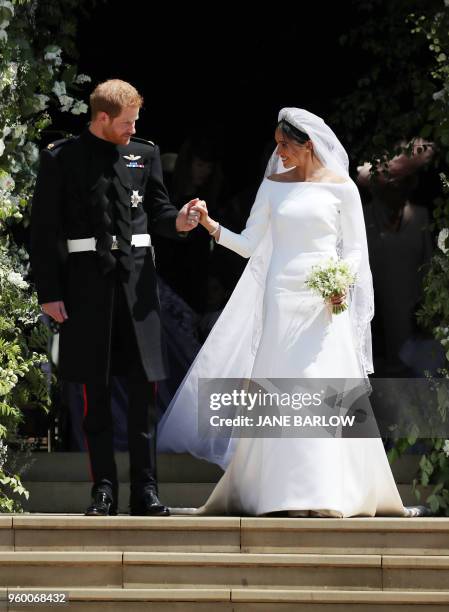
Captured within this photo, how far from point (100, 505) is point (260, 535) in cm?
77

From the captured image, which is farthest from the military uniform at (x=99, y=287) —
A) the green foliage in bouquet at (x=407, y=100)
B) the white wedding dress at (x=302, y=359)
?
the green foliage in bouquet at (x=407, y=100)

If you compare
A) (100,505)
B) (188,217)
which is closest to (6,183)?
(188,217)

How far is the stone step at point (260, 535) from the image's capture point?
6410 mm

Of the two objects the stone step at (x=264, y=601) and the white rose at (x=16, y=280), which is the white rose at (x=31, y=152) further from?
the stone step at (x=264, y=601)

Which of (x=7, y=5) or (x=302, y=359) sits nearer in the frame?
(x=302, y=359)

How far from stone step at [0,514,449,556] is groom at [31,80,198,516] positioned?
22 centimetres

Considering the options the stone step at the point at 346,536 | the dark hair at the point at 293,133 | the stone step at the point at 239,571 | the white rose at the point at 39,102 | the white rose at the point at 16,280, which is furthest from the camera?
the white rose at the point at 39,102

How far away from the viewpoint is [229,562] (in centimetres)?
629

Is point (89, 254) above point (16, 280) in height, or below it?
above

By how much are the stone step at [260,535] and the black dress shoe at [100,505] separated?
0.56ft

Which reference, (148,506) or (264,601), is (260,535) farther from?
(148,506)

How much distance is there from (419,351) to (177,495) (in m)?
2.19

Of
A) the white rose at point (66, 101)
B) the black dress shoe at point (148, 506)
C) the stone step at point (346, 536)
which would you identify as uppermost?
the white rose at point (66, 101)

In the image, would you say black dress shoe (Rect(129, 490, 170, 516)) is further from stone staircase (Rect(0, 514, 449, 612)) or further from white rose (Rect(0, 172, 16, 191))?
white rose (Rect(0, 172, 16, 191))
